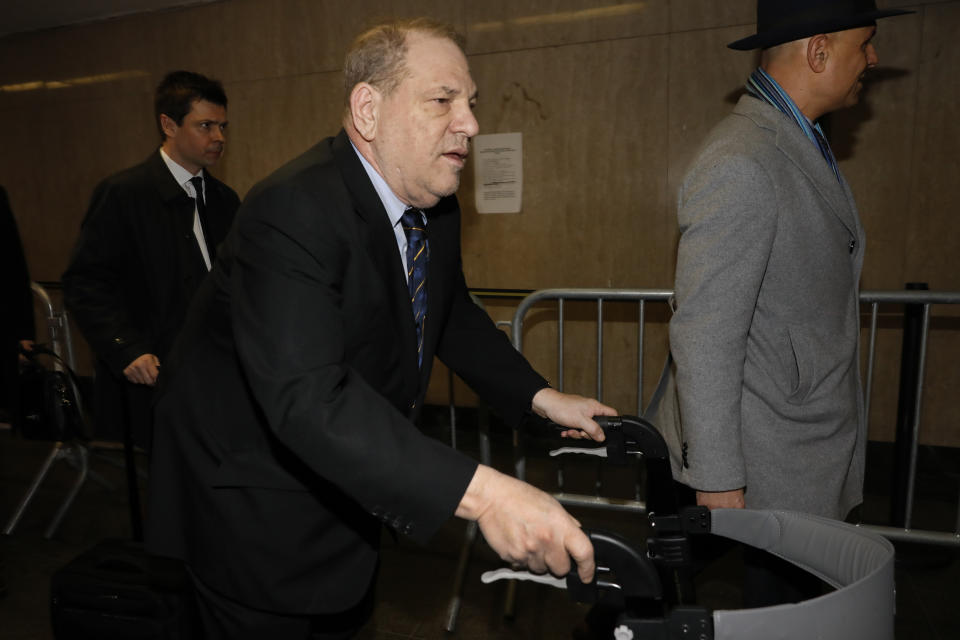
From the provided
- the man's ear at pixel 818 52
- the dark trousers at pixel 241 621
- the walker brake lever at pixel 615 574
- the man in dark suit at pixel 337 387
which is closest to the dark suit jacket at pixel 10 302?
the man in dark suit at pixel 337 387

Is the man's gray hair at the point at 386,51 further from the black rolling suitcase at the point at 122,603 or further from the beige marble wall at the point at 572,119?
the beige marble wall at the point at 572,119

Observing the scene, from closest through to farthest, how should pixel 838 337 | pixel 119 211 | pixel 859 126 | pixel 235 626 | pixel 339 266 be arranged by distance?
pixel 339 266, pixel 235 626, pixel 838 337, pixel 119 211, pixel 859 126

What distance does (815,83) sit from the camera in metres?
1.67

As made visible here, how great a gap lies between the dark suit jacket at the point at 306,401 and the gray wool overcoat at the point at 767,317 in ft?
1.43

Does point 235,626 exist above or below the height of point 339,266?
below

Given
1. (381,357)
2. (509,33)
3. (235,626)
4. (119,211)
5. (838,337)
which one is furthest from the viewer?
(509,33)

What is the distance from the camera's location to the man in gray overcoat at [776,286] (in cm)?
154

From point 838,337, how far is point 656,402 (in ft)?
2.01

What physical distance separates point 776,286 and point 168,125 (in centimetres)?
277

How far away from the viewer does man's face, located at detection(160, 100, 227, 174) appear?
3.00m

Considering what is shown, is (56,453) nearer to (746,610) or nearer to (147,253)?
(147,253)

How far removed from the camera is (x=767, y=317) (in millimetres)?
1617

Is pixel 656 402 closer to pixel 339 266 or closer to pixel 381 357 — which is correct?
pixel 381 357

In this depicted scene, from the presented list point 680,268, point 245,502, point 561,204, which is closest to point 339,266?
point 245,502
